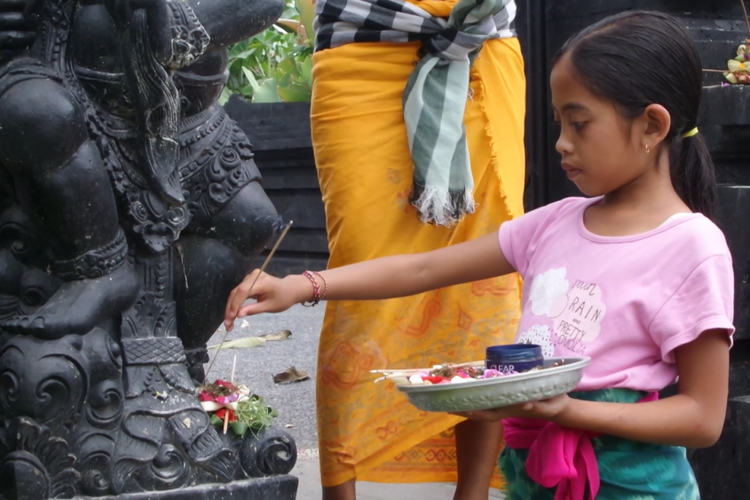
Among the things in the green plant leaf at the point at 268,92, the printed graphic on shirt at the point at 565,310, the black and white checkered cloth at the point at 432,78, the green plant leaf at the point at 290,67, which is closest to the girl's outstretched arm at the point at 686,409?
the printed graphic on shirt at the point at 565,310

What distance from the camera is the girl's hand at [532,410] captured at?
1.50 meters

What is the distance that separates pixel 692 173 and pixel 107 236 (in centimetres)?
105

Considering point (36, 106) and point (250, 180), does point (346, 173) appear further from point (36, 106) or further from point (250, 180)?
point (36, 106)

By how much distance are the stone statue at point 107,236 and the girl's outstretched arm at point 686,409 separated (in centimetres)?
78

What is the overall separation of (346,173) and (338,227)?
0.45ft

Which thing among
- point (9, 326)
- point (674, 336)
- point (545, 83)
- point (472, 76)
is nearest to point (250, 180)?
point (9, 326)

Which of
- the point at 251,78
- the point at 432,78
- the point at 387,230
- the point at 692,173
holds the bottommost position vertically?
the point at 251,78

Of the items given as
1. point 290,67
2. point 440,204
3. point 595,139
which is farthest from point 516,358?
point 290,67

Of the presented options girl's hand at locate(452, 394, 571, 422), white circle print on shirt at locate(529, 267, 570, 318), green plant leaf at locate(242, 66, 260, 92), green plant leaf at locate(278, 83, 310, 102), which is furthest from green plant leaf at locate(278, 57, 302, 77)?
girl's hand at locate(452, 394, 571, 422)

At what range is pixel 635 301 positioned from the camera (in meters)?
1.63

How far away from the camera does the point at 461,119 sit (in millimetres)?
2713

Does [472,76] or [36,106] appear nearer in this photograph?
[36,106]

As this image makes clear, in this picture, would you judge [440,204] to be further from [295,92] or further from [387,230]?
[295,92]

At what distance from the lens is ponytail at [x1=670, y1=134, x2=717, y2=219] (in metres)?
1.75
